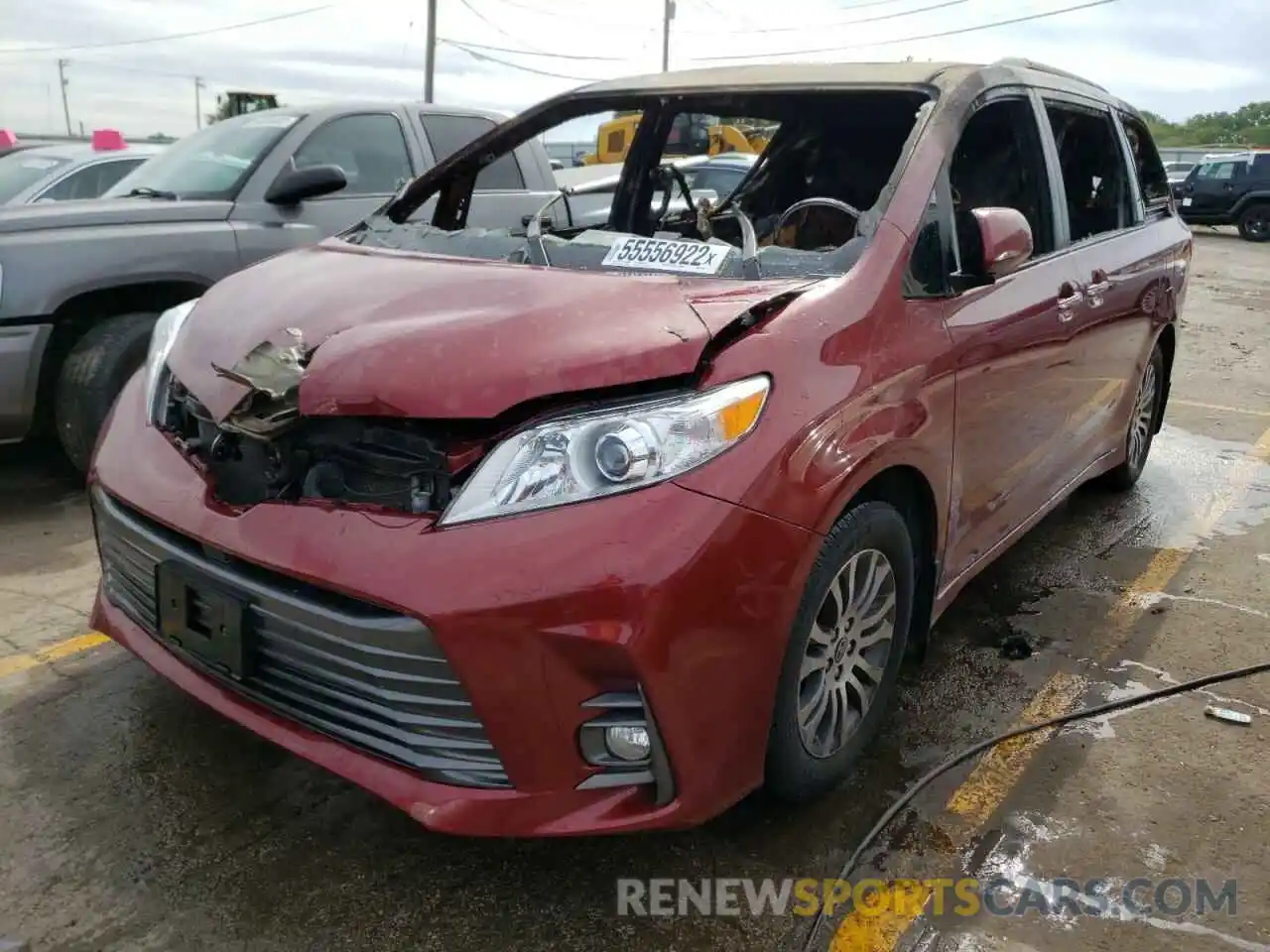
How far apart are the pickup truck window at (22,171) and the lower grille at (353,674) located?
6.27 m

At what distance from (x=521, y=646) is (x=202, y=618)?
739 mm

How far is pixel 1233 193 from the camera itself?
22.8 m

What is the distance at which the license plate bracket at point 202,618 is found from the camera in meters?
2.05

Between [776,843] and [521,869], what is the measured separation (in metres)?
0.57

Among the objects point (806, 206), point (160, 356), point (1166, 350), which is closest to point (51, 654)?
point (160, 356)

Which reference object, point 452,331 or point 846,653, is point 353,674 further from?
point 846,653

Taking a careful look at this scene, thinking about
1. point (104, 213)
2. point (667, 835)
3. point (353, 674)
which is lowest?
point (667, 835)

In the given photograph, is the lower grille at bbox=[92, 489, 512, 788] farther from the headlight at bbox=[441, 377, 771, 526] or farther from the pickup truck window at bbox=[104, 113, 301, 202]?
the pickup truck window at bbox=[104, 113, 301, 202]

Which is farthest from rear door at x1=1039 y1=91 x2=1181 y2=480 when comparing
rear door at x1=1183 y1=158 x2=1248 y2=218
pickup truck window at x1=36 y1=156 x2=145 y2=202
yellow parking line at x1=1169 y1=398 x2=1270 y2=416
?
rear door at x1=1183 y1=158 x2=1248 y2=218

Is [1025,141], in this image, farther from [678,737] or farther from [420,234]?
[678,737]

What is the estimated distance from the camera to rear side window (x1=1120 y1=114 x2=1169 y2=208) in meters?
4.54

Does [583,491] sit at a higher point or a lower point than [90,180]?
higher

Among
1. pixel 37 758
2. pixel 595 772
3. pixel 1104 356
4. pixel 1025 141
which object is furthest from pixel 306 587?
pixel 1104 356

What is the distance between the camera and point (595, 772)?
6.31ft
